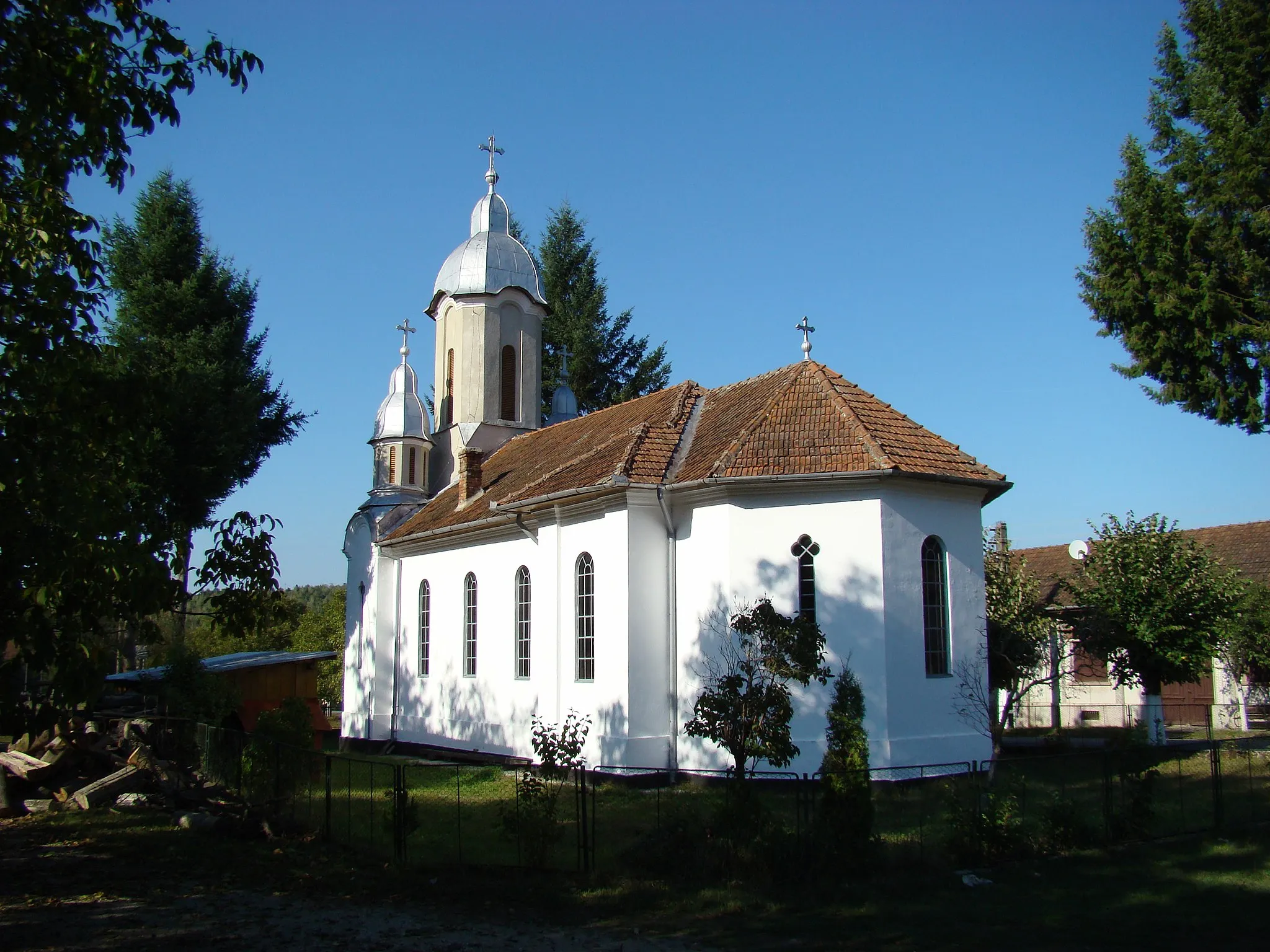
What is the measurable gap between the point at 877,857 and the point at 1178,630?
14236 mm

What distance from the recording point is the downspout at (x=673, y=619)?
59.7 feet

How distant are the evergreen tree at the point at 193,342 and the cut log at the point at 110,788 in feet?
30.6

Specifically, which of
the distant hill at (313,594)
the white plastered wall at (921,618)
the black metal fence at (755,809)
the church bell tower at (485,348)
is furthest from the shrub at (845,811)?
the distant hill at (313,594)

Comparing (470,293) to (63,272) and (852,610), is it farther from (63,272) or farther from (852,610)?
(63,272)

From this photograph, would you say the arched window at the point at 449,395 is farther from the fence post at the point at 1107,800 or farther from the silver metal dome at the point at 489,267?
the fence post at the point at 1107,800

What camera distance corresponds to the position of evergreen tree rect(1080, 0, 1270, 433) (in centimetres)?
1952

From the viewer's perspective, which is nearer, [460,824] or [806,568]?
[460,824]

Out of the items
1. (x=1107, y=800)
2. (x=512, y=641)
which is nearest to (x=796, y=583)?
Answer: (x=1107, y=800)

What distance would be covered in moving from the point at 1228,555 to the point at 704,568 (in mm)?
23555

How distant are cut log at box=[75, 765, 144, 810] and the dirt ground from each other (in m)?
1.92

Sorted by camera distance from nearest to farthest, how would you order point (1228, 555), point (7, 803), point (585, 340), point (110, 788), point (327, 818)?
point (327, 818)
point (7, 803)
point (110, 788)
point (1228, 555)
point (585, 340)

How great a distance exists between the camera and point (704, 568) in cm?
1809

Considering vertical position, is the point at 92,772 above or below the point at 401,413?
below

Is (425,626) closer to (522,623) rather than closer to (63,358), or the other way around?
(522,623)
